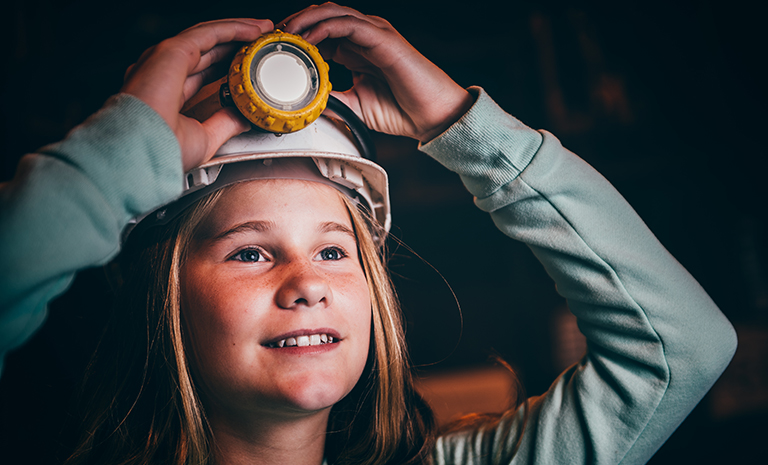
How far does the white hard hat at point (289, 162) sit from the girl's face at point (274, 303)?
23 mm

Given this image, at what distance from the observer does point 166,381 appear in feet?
2.51

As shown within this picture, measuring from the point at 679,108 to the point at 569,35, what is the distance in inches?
16.4

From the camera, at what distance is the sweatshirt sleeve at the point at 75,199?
1.44 feet

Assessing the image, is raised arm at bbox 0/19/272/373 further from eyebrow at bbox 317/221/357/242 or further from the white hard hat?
eyebrow at bbox 317/221/357/242

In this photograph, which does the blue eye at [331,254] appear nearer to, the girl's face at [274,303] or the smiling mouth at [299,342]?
the girl's face at [274,303]

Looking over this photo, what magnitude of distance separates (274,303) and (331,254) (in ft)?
0.55

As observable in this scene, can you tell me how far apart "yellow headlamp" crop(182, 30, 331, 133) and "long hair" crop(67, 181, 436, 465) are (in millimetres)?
192

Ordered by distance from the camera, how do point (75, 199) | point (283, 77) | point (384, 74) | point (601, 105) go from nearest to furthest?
1. point (75, 199)
2. point (283, 77)
3. point (384, 74)
4. point (601, 105)

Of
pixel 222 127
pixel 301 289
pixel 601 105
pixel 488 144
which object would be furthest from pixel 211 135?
pixel 601 105

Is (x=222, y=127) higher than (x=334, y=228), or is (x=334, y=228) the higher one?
(x=222, y=127)

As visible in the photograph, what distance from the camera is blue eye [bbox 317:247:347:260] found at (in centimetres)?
78

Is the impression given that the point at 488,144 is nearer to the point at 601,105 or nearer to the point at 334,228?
the point at 334,228

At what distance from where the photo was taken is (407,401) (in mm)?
957

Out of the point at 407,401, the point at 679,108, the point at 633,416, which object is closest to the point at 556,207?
the point at 633,416
